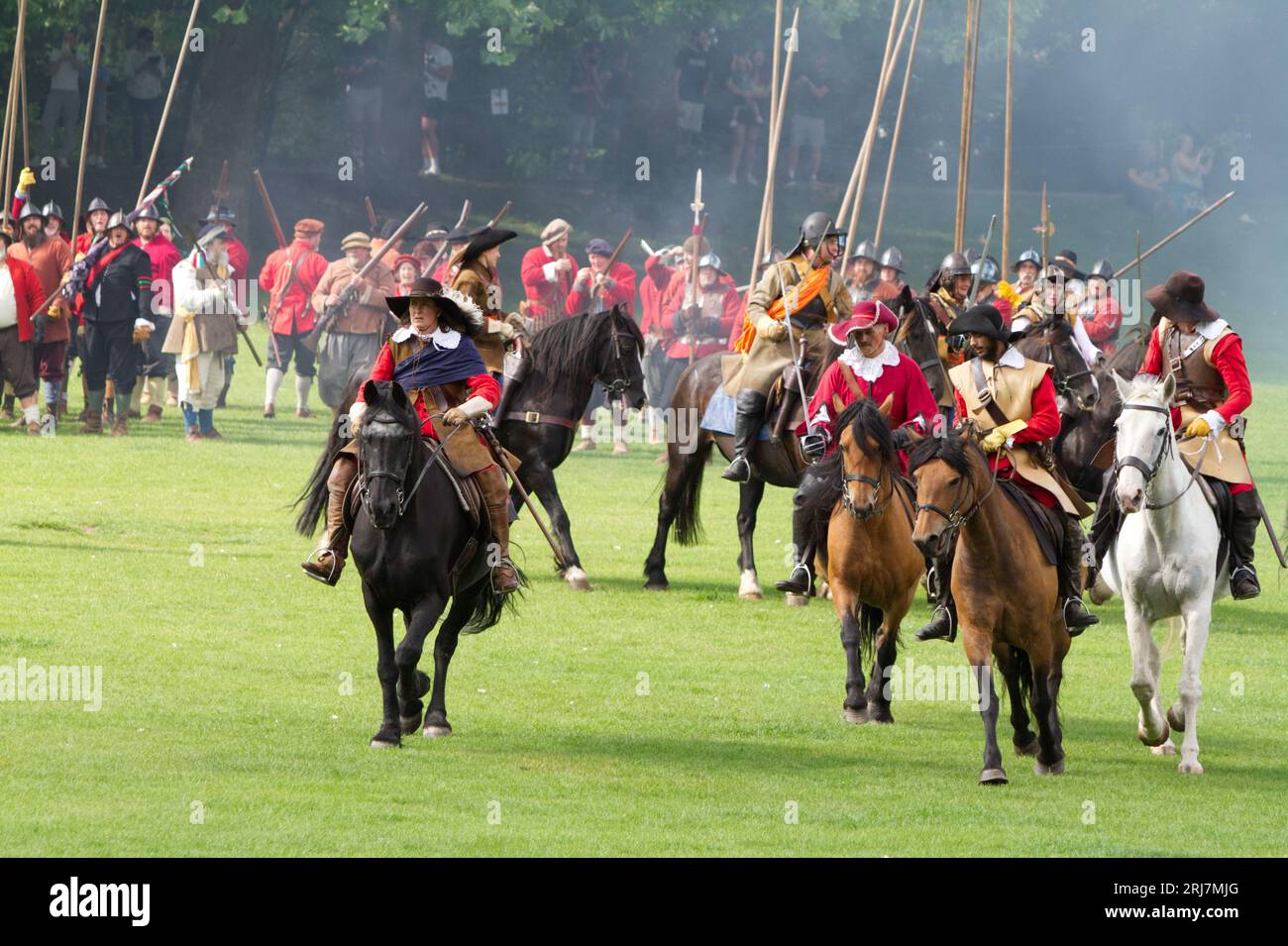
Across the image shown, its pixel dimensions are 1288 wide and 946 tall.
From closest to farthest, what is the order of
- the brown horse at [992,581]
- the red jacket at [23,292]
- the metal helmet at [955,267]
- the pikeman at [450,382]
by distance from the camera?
the brown horse at [992,581] → the pikeman at [450,382] → the metal helmet at [955,267] → the red jacket at [23,292]

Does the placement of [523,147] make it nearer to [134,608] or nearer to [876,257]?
[876,257]

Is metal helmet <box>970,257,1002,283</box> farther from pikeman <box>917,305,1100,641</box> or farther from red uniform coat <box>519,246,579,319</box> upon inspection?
pikeman <box>917,305,1100,641</box>

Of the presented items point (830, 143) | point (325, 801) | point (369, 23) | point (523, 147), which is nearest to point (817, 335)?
point (325, 801)

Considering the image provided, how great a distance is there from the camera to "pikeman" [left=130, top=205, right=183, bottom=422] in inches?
930

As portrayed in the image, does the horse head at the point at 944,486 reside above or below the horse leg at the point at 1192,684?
above

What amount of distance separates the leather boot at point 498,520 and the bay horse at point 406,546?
5cm

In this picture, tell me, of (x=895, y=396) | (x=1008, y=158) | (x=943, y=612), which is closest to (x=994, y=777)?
(x=943, y=612)

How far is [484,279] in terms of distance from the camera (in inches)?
536

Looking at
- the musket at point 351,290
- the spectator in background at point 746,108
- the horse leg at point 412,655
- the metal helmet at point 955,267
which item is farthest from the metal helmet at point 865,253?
the spectator in background at point 746,108

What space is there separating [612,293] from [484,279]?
11688mm

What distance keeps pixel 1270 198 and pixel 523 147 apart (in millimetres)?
20772

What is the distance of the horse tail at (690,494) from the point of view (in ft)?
55.0

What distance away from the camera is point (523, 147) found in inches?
1734

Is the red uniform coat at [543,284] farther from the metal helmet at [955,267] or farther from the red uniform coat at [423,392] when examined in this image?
the red uniform coat at [423,392]
